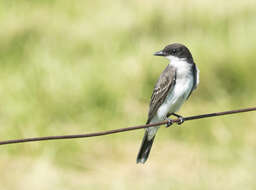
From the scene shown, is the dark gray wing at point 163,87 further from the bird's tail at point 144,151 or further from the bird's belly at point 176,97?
the bird's tail at point 144,151

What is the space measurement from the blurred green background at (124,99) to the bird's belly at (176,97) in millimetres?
2401

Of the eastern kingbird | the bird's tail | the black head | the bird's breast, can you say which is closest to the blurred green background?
the bird's tail

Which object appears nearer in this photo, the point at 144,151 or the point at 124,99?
the point at 144,151

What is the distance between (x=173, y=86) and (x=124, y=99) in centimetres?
480

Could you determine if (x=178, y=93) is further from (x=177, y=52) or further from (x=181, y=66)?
(x=177, y=52)

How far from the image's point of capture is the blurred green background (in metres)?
10.2

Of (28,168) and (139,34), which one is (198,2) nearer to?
(139,34)

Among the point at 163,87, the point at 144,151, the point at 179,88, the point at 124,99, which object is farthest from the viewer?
the point at 124,99

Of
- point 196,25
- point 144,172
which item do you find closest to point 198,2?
point 196,25

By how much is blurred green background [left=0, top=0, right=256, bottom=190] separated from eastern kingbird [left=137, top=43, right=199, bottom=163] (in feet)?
7.62

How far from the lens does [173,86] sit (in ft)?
22.9

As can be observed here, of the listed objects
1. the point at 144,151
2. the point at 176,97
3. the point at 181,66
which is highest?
the point at 181,66

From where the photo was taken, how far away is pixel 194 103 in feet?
38.4

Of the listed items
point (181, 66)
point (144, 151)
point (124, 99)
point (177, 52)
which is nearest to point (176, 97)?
point (181, 66)
